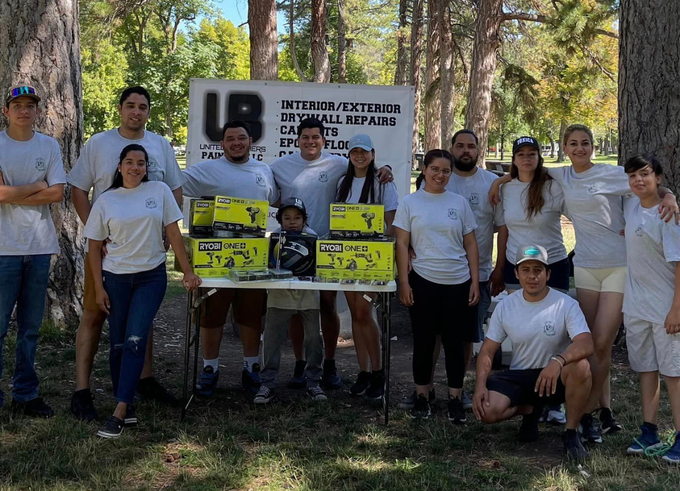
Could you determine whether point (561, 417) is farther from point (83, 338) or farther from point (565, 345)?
point (83, 338)

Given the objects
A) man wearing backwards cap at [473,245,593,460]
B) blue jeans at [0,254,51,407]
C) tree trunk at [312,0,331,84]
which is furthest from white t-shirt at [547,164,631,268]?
tree trunk at [312,0,331,84]

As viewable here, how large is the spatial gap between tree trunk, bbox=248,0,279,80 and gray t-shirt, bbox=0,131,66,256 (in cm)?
614

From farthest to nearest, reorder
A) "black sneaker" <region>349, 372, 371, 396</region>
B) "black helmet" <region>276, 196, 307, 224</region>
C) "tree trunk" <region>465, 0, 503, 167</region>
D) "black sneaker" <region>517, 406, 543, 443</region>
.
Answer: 1. "tree trunk" <region>465, 0, 503, 167</region>
2. "black sneaker" <region>349, 372, 371, 396</region>
3. "black helmet" <region>276, 196, 307, 224</region>
4. "black sneaker" <region>517, 406, 543, 443</region>

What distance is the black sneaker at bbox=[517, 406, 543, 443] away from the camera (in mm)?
4297

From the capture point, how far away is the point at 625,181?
14.0ft

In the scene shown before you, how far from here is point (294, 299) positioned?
5.02 m

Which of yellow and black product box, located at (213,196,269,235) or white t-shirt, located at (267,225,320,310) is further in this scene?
white t-shirt, located at (267,225,320,310)

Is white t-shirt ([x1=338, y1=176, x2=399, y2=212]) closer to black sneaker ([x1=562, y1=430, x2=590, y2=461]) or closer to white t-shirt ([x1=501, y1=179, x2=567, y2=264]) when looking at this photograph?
white t-shirt ([x1=501, y1=179, x2=567, y2=264])

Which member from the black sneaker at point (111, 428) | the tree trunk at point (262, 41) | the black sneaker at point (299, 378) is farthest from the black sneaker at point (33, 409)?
the tree trunk at point (262, 41)

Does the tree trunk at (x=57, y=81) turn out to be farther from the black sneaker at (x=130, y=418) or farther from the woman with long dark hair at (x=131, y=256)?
the black sneaker at (x=130, y=418)

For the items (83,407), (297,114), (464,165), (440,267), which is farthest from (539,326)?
(297,114)

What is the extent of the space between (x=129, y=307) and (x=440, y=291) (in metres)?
1.96

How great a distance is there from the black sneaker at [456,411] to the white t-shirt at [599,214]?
1183 millimetres

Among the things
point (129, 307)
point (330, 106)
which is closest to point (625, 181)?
point (129, 307)
